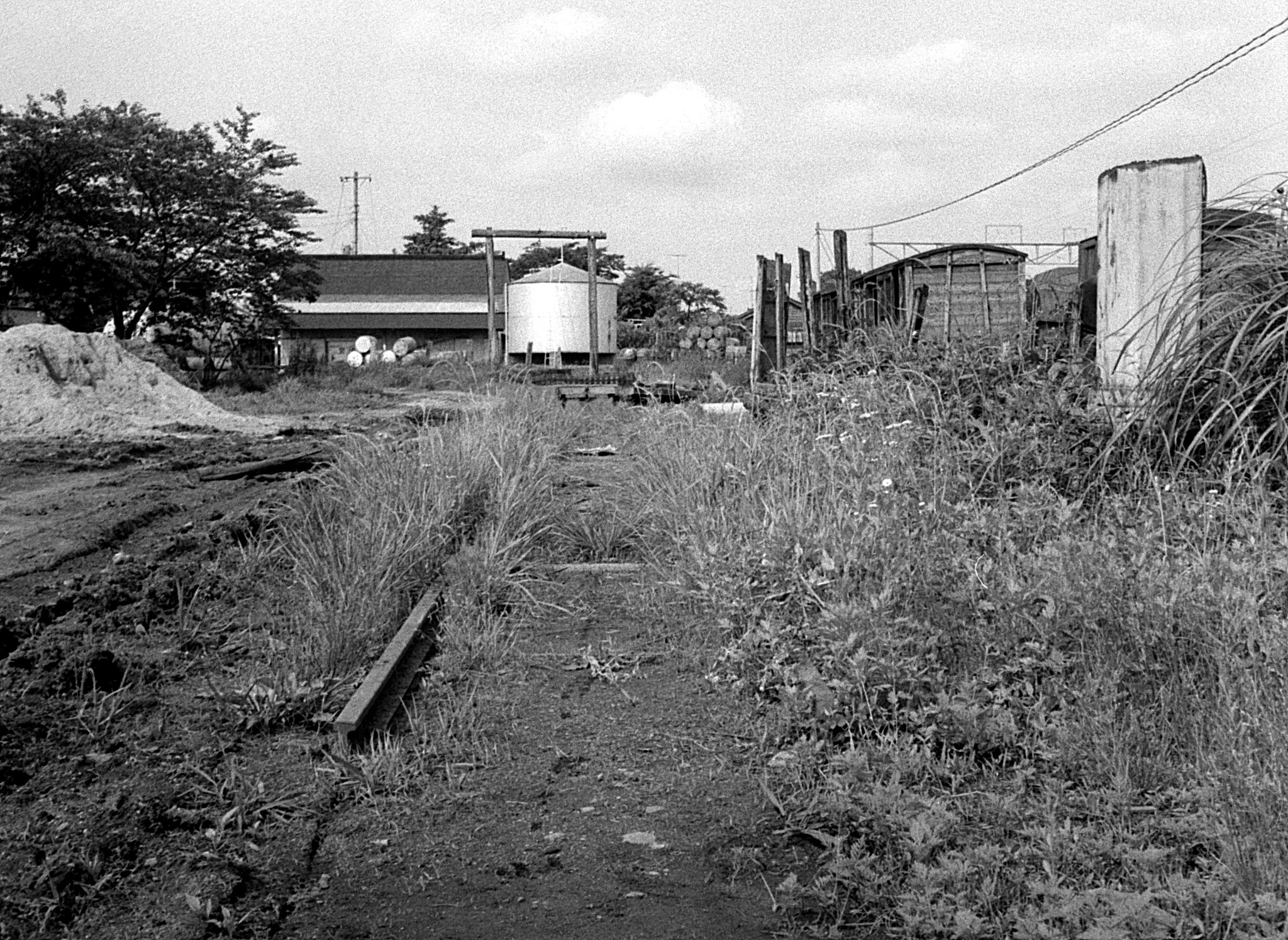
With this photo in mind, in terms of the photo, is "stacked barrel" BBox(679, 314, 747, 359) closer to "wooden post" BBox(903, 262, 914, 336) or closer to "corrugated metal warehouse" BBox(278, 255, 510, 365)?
"corrugated metal warehouse" BBox(278, 255, 510, 365)

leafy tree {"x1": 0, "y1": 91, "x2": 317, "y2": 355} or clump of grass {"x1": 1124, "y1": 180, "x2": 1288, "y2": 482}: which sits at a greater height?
leafy tree {"x1": 0, "y1": 91, "x2": 317, "y2": 355}

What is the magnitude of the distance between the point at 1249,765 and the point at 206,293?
2604cm

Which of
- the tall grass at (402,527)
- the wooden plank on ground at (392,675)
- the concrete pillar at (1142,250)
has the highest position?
the concrete pillar at (1142,250)

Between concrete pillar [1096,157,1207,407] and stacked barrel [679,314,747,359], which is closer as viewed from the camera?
concrete pillar [1096,157,1207,407]

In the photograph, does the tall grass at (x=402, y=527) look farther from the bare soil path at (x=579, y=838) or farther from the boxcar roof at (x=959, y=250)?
the boxcar roof at (x=959, y=250)

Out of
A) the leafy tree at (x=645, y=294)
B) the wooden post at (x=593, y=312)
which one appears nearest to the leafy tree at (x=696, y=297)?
the leafy tree at (x=645, y=294)

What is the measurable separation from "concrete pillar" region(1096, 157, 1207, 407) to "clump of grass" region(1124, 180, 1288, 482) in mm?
241

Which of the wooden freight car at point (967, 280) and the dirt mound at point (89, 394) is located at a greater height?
the wooden freight car at point (967, 280)

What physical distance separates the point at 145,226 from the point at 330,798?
2370 cm

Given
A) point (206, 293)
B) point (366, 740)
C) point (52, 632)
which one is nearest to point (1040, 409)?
point (366, 740)

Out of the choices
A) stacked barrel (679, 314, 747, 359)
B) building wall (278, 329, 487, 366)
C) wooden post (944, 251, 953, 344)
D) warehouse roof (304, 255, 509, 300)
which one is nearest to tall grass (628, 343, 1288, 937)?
wooden post (944, 251, 953, 344)

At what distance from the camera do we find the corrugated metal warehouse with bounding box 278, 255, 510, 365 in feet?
162

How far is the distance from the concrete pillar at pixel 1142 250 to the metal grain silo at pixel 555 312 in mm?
31774

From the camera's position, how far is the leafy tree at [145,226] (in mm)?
21828
